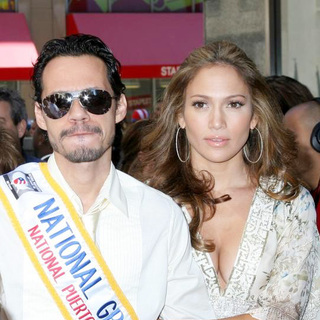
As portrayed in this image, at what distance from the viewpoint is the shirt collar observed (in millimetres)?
2934

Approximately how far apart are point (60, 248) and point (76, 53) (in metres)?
0.69

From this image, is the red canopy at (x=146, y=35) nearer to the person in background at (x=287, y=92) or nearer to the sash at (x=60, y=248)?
the person in background at (x=287, y=92)

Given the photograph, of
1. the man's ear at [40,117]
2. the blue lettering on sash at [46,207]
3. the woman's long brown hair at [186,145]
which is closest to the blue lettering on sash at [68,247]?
the blue lettering on sash at [46,207]

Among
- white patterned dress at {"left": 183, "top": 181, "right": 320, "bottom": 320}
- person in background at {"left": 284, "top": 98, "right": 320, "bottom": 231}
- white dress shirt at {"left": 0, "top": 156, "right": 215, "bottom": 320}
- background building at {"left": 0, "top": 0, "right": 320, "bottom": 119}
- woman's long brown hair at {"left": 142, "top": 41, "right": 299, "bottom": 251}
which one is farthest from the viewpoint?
background building at {"left": 0, "top": 0, "right": 320, "bottom": 119}

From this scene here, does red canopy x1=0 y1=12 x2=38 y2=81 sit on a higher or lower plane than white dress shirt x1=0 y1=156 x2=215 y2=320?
higher

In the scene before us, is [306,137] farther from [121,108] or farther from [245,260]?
[121,108]

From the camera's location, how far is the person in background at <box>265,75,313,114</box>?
17.4 ft

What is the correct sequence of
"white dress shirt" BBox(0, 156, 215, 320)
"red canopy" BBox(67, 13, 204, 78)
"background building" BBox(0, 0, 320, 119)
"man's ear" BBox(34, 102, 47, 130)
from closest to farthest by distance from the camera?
"white dress shirt" BBox(0, 156, 215, 320) < "man's ear" BBox(34, 102, 47, 130) < "background building" BBox(0, 0, 320, 119) < "red canopy" BBox(67, 13, 204, 78)

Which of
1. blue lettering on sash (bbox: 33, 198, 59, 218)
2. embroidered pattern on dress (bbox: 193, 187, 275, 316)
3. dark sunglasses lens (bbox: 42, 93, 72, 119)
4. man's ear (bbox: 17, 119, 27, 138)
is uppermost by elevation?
dark sunglasses lens (bbox: 42, 93, 72, 119)

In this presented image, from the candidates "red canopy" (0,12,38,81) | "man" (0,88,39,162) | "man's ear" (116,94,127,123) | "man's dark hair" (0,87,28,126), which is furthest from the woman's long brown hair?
"red canopy" (0,12,38,81)

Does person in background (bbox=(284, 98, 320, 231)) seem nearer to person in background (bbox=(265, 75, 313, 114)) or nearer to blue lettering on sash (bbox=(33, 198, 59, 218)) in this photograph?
person in background (bbox=(265, 75, 313, 114))

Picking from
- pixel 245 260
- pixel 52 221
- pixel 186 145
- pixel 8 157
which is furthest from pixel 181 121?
pixel 8 157

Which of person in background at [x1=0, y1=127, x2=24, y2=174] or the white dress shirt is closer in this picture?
the white dress shirt

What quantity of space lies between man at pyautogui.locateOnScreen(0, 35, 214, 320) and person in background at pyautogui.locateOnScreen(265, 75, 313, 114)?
2.42 metres
